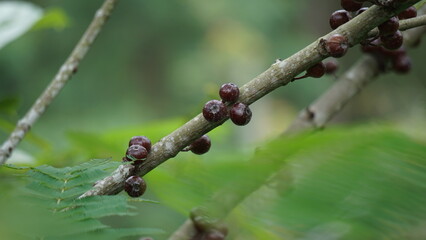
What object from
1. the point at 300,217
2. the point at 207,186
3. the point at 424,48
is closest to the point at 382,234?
the point at 300,217

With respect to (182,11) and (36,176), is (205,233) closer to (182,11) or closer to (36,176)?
(36,176)

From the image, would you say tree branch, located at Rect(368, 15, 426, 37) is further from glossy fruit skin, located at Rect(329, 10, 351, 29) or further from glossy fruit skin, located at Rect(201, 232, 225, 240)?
glossy fruit skin, located at Rect(201, 232, 225, 240)

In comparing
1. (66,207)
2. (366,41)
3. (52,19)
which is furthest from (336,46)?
(52,19)

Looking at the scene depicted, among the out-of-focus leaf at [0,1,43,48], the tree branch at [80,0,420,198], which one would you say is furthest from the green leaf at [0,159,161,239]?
the out-of-focus leaf at [0,1,43,48]

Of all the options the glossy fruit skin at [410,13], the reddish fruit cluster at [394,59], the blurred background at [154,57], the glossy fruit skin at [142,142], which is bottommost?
the glossy fruit skin at [142,142]

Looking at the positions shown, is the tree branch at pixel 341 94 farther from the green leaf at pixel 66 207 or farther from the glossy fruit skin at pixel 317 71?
the green leaf at pixel 66 207

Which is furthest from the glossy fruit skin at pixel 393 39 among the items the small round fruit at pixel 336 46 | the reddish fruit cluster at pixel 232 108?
the reddish fruit cluster at pixel 232 108
